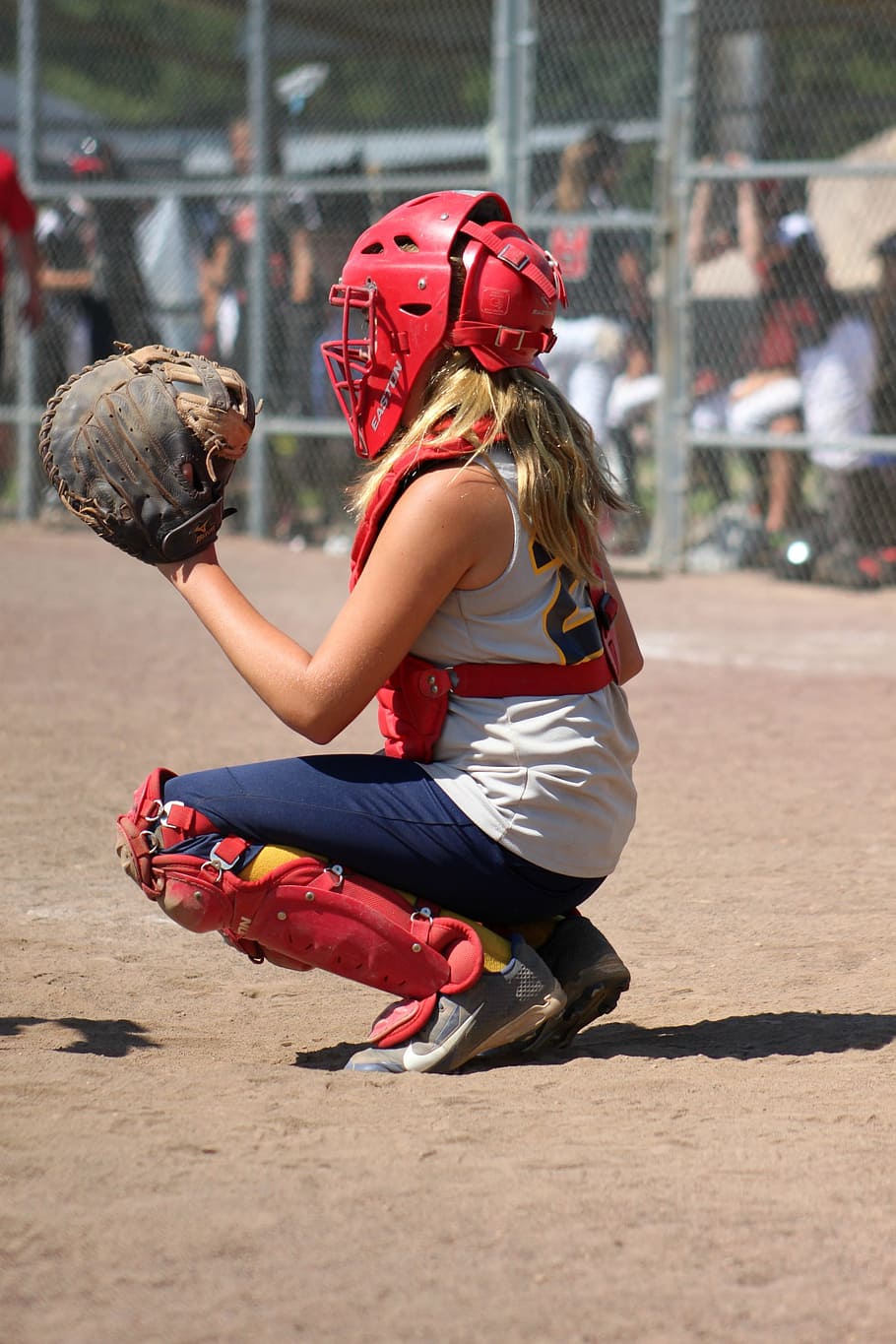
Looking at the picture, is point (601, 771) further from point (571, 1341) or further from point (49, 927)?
point (49, 927)

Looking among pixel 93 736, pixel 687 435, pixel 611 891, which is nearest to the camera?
pixel 611 891

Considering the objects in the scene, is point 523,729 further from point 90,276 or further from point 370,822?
point 90,276

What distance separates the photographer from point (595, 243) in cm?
1066

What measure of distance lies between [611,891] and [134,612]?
4.74m

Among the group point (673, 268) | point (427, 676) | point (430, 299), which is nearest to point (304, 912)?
point (427, 676)

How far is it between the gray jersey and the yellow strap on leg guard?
0.18m

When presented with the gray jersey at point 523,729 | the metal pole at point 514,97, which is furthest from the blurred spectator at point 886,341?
the gray jersey at point 523,729

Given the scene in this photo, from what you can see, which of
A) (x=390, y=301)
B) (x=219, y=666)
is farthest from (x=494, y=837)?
(x=219, y=666)

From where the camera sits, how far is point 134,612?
8430 mm

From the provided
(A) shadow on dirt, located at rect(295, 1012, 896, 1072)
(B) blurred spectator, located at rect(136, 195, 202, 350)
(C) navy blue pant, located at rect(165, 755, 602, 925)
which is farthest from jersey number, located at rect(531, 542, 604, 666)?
(B) blurred spectator, located at rect(136, 195, 202, 350)

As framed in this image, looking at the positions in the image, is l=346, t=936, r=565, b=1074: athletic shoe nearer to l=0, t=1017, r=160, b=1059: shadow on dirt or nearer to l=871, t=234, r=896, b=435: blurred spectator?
l=0, t=1017, r=160, b=1059: shadow on dirt

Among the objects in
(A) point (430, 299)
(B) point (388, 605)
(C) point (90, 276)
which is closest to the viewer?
(B) point (388, 605)

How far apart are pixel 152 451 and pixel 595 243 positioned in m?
8.17

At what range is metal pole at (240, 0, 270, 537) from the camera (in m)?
11.0
